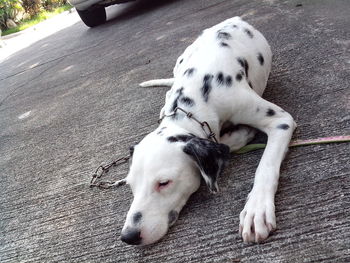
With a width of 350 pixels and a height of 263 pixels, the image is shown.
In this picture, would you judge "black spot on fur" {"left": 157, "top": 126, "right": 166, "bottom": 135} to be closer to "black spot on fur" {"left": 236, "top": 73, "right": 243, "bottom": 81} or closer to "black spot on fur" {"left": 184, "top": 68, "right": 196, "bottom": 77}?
"black spot on fur" {"left": 184, "top": 68, "right": 196, "bottom": 77}

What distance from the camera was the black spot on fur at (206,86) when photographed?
9.58 feet

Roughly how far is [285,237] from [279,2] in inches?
211

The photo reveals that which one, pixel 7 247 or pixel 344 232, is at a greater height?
pixel 344 232

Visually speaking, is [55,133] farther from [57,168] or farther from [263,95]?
[263,95]

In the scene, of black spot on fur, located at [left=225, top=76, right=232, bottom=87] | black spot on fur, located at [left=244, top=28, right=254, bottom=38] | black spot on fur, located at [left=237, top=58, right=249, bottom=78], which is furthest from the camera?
black spot on fur, located at [left=244, top=28, right=254, bottom=38]

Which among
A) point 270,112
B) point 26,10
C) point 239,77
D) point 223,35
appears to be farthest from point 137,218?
point 26,10

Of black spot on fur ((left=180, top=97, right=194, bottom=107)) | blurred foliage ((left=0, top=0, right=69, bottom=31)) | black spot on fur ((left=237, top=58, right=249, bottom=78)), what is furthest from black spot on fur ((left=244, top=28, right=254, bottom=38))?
blurred foliage ((left=0, top=0, right=69, bottom=31))

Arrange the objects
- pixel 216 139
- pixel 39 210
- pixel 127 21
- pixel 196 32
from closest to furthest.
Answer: pixel 216 139 < pixel 39 210 < pixel 196 32 < pixel 127 21

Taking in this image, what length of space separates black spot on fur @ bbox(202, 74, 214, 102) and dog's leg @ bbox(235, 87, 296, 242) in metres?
0.26

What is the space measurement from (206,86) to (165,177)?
3.16 feet

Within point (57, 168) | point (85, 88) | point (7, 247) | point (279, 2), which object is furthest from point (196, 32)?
point (7, 247)

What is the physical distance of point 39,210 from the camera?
128 inches

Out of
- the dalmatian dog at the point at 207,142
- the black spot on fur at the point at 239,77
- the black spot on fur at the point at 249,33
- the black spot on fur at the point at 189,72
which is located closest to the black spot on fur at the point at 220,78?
the dalmatian dog at the point at 207,142

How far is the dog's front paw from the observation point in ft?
6.95
